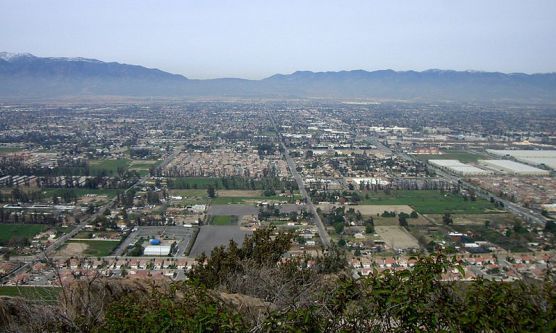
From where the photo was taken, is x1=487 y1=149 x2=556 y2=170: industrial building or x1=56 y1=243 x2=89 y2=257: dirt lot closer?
x1=56 y1=243 x2=89 y2=257: dirt lot

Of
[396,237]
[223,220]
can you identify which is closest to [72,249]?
[223,220]

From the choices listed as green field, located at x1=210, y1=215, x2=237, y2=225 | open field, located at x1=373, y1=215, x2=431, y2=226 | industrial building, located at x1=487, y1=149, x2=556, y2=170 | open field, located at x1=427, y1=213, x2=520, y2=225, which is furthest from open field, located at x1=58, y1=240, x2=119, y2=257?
industrial building, located at x1=487, y1=149, x2=556, y2=170

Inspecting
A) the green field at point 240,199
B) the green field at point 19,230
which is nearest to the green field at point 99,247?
the green field at point 19,230

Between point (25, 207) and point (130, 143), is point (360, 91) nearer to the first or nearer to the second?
point (130, 143)

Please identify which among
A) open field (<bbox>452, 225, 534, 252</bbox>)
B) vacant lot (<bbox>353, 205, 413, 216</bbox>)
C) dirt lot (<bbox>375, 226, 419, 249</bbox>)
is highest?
open field (<bbox>452, 225, 534, 252</bbox>)

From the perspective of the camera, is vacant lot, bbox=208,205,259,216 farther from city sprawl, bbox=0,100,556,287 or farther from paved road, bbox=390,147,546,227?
paved road, bbox=390,147,546,227

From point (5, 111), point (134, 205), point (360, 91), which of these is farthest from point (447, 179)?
point (360, 91)

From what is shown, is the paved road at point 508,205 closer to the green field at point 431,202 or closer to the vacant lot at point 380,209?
the green field at point 431,202

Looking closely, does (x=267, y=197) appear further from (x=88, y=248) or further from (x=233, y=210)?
(x=88, y=248)
